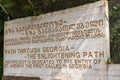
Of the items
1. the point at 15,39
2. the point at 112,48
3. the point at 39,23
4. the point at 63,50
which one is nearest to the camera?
the point at 112,48

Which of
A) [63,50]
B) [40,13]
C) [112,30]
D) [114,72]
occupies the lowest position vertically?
[114,72]

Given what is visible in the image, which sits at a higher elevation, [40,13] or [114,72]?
[40,13]

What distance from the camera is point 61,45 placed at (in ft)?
19.5

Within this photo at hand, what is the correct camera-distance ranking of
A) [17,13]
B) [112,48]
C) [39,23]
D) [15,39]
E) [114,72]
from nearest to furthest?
[114,72]
[112,48]
[39,23]
[15,39]
[17,13]

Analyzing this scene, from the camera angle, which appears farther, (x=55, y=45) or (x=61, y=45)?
(x=55, y=45)

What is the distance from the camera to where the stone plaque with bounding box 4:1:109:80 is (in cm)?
529

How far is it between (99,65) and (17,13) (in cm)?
324

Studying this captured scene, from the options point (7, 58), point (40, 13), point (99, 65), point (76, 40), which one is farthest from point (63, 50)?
point (7, 58)

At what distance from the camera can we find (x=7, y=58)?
7145 millimetres

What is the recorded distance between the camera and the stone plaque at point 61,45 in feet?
17.3

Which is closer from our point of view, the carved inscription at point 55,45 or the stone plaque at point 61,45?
the stone plaque at point 61,45

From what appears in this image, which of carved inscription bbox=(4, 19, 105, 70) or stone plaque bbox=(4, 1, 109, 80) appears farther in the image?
carved inscription bbox=(4, 19, 105, 70)

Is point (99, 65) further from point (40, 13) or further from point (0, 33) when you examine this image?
point (0, 33)

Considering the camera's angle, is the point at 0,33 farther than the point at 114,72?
Yes
